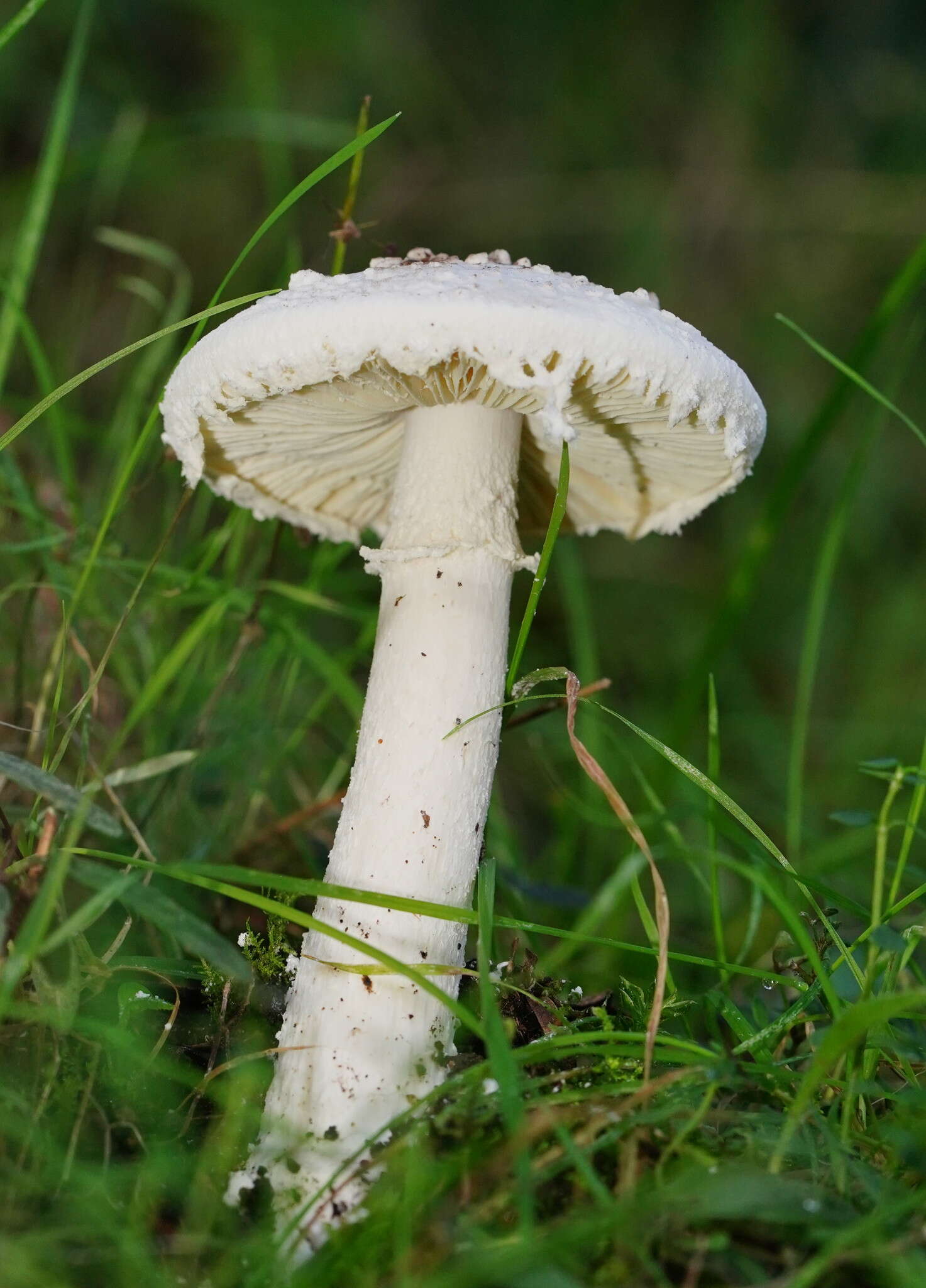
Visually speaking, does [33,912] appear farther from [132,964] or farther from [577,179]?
[577,179]

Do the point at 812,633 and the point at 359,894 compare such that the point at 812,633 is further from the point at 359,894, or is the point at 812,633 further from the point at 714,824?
the point at 359,894

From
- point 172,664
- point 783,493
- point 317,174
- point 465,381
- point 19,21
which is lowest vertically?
point 172,664

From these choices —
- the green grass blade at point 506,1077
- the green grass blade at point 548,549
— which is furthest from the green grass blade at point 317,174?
the green grass blade at point 506,1077

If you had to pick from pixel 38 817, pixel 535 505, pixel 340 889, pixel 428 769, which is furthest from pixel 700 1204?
pixel 535 505

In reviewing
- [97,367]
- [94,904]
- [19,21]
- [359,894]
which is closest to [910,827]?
[359,894]

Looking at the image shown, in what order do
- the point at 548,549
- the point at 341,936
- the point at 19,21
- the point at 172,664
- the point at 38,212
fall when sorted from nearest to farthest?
the point at 341,936 < the point at 548,549 < the point at 19,21 < the point at 172,664 < the point at 38,212
